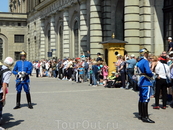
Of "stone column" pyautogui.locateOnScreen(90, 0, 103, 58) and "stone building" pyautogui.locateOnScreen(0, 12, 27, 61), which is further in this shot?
"stone building" pyautogui.locateOnScreen(0, 12, 27, 61)

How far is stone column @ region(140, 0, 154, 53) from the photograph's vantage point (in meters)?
23.7

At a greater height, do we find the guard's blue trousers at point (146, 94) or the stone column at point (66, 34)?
the stone column at point (66, 34)

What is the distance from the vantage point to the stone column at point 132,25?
2352 cm

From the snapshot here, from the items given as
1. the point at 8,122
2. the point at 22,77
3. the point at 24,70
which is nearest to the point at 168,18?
the point at 24,70

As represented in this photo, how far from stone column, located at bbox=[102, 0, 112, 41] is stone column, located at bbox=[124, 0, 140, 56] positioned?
14.3ft

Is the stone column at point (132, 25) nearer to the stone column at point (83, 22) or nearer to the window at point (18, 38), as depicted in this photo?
the stone column at point (83, 22)

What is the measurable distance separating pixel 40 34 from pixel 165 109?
1487 inches

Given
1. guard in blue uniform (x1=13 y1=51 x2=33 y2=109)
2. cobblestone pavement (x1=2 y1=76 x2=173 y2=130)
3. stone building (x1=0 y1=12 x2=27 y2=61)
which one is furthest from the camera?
stone building (x1=0 y1=12 x2=27 y2=61)

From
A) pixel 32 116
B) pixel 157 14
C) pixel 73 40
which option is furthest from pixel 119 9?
pixel 32 116

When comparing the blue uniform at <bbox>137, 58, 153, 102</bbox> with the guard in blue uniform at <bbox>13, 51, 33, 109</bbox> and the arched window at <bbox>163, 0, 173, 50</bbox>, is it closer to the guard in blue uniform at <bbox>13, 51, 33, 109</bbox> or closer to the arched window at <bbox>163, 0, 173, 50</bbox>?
the guard in blue uniform at <bbox>13, 51, 33, 109</bbox>

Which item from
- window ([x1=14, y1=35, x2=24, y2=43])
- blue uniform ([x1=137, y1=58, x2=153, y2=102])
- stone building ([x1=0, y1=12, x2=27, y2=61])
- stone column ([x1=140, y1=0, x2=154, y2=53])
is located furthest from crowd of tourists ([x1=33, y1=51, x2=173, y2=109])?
window ([x1=14, y1=35, x2=24, y2=43])

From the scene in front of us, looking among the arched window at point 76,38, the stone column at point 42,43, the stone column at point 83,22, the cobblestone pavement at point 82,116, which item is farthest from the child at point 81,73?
the stone column at point 42,43

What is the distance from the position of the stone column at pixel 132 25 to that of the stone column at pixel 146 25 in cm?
36

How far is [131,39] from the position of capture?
23672mm
